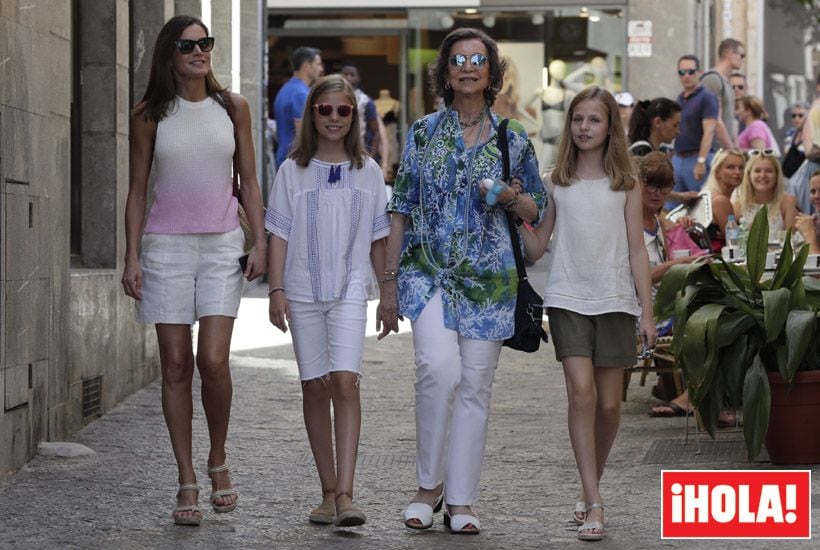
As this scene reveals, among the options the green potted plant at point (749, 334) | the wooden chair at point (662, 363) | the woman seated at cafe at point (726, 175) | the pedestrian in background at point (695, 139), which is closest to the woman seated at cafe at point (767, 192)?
the woman seated at cafe at point (726, 175)

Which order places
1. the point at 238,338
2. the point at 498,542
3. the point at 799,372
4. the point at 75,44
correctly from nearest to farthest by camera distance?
the point at 498,542
the point at 799,372
the point at 75,44
the point at 238,338

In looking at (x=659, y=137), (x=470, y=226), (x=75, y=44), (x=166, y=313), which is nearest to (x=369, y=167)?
(x=470, y=226)

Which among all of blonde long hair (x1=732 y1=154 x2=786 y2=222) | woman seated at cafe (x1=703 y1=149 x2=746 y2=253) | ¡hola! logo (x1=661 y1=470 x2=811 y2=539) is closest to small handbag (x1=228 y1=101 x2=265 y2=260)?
¡hola! logo (x1=661 y1=470 x2=811 y2=539)

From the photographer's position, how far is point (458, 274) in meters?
7.02

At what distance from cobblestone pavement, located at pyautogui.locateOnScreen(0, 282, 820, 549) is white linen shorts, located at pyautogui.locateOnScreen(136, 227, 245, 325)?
2.78ft

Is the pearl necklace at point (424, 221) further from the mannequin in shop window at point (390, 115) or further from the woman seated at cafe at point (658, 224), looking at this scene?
the mannequin in shop window at point (390, 115)

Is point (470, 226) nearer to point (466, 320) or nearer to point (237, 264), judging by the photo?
point (466, 320)

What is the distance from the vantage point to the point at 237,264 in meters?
7.30

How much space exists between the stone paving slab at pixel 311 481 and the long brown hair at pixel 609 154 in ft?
4.52

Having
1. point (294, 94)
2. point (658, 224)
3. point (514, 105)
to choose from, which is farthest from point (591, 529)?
point (514, 105)

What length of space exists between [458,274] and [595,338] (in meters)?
0.62

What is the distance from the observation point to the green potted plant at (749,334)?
827 centimetres

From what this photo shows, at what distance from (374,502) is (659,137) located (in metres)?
6.18

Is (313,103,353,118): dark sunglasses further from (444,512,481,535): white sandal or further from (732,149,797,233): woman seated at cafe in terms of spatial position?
(732,149,797,233): woman seated at cafe
